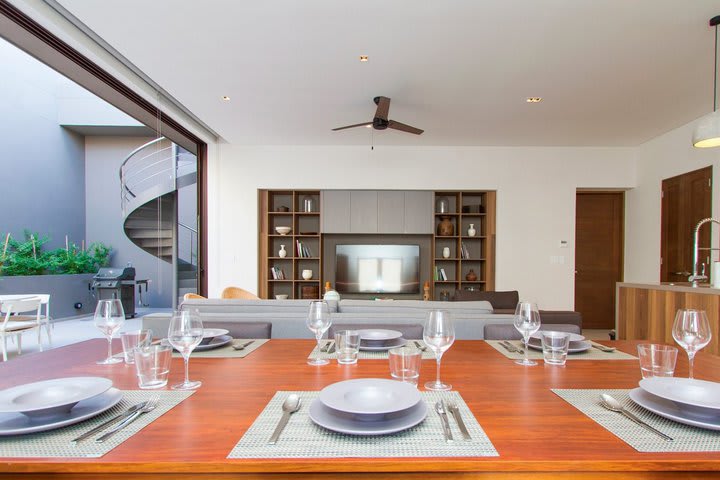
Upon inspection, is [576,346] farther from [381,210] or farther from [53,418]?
[381,210]

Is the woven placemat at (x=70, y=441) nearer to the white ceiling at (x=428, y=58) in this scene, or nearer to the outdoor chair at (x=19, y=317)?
the white ceiling at (x=428, y=58)

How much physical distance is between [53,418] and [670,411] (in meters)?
1.19

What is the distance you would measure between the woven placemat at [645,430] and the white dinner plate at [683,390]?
0.05m

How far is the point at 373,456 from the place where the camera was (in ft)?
→ 1.99

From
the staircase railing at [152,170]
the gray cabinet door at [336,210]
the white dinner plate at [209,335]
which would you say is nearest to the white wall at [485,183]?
the gray cabinet door at [336,210]

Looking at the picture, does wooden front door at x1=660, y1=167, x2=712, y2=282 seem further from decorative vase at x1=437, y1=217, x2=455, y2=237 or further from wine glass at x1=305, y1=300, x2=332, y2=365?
wine glass at x1=305, y1=300, x2=332, y2=365

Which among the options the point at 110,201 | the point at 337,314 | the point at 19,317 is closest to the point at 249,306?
the point at 337,314

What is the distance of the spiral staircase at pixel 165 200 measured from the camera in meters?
4.86

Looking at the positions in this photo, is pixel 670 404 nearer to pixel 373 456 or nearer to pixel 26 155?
pixel 373 456

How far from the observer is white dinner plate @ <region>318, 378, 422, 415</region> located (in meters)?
0.70

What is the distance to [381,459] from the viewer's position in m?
0.60

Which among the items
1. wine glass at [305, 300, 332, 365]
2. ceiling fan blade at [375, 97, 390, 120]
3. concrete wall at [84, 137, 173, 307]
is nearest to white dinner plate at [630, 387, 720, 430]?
wine glass at [305, 300, 332, 365]

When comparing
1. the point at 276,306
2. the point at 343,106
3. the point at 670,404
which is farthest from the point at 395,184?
the point at 670,404

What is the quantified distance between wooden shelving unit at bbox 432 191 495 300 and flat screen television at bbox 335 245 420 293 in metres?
0.32
